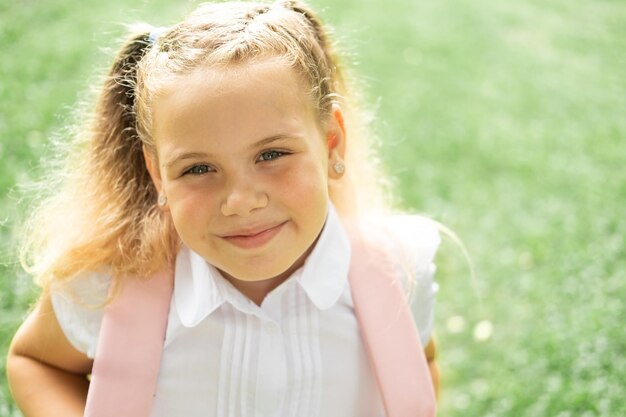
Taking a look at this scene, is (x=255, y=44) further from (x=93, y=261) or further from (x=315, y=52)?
(x=93, y=261)

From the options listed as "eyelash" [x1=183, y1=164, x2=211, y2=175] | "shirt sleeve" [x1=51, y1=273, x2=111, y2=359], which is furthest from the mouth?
"shirt sleeve" [x1=51, y1=273, x2=111, y2=359]

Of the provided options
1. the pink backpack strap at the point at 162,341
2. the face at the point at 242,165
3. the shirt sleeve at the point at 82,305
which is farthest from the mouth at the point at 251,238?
the shirt sleeve at the point at 82,305

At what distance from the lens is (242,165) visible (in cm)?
150

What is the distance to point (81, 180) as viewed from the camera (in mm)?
1900

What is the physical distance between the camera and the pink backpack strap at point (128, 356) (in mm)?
1628

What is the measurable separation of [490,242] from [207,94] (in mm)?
2393

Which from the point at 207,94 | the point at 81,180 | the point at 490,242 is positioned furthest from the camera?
the point at 490,242

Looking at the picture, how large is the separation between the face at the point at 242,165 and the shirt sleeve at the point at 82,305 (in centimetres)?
30

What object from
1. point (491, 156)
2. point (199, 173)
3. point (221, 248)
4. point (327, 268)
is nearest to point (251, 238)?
point (221, 248)

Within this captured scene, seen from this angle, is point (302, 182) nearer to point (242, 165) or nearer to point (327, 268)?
point (242, 165)

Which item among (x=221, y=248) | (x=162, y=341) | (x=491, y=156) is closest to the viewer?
(x=221, y=248)

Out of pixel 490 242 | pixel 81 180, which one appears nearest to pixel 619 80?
pixel 490 242

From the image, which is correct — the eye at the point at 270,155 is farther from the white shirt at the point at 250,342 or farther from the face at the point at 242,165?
the white shirt at the point at 250,342

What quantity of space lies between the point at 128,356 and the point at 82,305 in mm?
172
